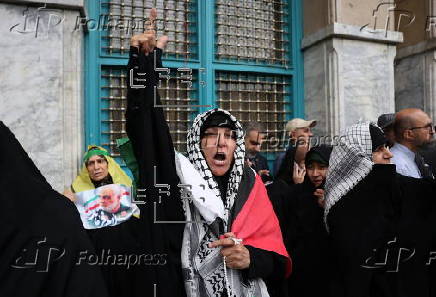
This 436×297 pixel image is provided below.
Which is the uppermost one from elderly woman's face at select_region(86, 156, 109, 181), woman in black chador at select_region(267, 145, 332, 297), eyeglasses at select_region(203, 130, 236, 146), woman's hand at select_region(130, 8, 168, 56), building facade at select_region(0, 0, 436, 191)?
building facade at select_region(0, 0, 436, 191)

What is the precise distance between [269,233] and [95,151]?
1866 millimetres

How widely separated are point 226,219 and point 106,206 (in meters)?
1.06

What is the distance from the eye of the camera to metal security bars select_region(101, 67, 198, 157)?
4.40 m

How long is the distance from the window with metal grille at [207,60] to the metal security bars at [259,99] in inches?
0.5

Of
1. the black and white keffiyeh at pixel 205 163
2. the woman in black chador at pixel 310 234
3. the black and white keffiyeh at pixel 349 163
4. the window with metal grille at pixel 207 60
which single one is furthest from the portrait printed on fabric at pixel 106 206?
the window with metal grille at pixel 207 60

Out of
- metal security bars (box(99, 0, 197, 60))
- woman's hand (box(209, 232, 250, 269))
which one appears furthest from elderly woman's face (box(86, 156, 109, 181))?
woman's hand (box(209, 232, 250, 269))

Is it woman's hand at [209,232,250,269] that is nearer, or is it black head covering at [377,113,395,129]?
woman's hand at [209,232,250,269]

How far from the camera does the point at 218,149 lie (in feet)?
6.75

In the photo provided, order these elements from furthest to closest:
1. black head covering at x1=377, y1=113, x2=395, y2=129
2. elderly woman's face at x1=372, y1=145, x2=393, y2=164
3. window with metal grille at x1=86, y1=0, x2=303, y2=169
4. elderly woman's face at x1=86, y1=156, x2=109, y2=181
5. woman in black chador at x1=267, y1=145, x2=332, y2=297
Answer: window with metal grille at x1=86, y1=0, x2=303, y2=169
black head covering at x1=377, y1=113, x2=395, y2=129
elderly woman's face at x1=86, y1=156, x2=109, y2=181
woman in black chador at x1=267, y1=145, x2=332, y2=297
elderly woman's face at x1=372, y1=145, x2=393, y2=164

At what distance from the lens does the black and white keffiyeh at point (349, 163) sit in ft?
7.14

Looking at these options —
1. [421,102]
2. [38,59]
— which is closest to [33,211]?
[38,59]

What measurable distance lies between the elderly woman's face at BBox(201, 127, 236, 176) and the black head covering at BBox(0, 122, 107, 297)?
0.91m

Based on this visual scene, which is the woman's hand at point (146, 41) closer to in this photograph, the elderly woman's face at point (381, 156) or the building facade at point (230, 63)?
the elderly woman's face at point (381, 156)

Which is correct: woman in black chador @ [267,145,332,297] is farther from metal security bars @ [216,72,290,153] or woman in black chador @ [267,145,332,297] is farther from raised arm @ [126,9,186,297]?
metal security bars @ [216,72,290,153]
